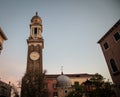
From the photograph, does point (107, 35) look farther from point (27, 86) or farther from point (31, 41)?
point (31, 41)

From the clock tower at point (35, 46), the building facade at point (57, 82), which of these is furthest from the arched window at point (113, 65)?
the clock tower at point (35, 46)

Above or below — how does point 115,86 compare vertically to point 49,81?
below

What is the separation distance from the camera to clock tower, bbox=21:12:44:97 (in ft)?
105

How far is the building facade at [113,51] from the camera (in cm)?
2155

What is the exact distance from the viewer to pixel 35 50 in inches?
1602


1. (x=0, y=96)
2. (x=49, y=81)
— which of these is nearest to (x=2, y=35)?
(x=0, y=96)

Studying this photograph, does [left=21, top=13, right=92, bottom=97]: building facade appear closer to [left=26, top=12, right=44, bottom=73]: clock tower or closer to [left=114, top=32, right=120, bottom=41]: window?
[left=26, top=12, right=44, bottom=73]: clock tower

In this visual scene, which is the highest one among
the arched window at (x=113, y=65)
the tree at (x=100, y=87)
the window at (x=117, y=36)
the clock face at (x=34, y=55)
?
the clock face at (x=34, y=55)

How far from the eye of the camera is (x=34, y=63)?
39.4 m

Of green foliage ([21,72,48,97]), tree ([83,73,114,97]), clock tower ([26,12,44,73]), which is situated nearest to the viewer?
tree ([83,73,114,97])

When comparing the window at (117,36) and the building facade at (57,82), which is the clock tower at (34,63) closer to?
the building facade at (57,82)

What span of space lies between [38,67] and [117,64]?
71.6ft

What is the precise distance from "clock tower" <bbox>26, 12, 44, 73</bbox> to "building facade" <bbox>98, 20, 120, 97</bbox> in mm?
18349

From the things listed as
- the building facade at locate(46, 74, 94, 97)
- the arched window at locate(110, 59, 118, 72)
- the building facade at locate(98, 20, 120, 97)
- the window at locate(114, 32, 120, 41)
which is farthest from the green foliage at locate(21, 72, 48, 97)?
the window at locate(114, 32, 120, 41)
